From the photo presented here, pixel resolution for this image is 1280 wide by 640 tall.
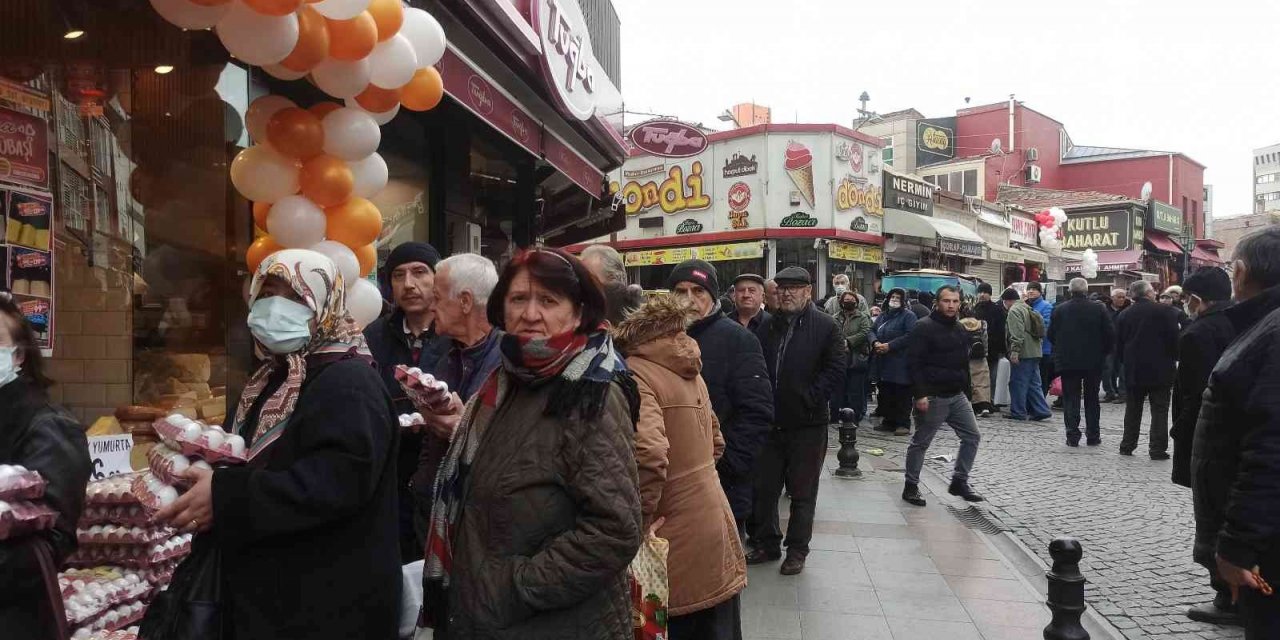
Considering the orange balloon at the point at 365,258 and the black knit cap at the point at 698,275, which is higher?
the orange balloon at the point at 365,258

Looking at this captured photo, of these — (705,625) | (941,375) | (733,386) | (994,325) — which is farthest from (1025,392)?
(705,625)

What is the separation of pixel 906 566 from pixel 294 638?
4.74m

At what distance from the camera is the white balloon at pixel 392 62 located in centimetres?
381

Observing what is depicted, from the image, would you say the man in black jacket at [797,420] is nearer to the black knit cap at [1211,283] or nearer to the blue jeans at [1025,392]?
the black knit cap at [1211,283]

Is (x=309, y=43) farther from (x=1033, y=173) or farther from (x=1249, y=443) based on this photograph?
(x=1033, y=173)

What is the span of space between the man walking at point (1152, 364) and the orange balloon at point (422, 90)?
28.6ft

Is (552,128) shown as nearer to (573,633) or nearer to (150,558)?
(150,558)

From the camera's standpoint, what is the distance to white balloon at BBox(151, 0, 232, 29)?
3.27 meters

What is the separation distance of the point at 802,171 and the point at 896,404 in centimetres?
1050

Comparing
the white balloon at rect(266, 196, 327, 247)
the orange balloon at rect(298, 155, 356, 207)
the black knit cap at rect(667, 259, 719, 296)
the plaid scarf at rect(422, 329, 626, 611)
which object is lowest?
the plaid scarf at rect(422, 329, 626, 611)

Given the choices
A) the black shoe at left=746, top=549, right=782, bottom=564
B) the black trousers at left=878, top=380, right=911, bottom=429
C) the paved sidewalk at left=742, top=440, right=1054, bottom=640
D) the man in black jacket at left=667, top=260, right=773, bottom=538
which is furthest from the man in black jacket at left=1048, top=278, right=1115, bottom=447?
the man in black jacket at left=667, top=260, right=773, bottom=538

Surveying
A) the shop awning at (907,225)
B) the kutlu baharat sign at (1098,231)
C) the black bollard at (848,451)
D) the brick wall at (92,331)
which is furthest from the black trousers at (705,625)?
the kutlu baharat sign at (1098,231)

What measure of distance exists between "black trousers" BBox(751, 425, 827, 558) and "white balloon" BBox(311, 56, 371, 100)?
3475 mm

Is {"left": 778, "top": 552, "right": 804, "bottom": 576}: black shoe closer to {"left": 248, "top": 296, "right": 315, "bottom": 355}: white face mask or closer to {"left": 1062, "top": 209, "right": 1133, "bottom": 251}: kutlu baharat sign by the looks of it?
{"left": 248, "top": 296, "right": 315, "bottom": 355}: white face mask
